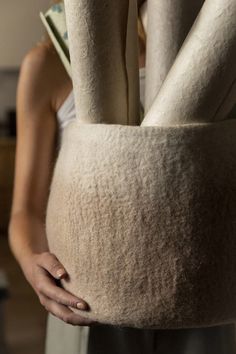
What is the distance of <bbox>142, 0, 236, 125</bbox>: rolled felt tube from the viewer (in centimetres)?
25

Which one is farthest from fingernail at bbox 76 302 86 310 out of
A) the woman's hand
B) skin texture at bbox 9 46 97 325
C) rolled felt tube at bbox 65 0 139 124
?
skin texture at bbox 9 46 97 325

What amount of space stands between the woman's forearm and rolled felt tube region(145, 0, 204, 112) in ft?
0.79

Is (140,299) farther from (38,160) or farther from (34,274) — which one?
(38,160)

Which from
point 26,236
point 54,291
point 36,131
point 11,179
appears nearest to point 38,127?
point 36,131

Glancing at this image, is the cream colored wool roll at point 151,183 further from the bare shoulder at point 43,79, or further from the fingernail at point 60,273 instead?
the bare shoulder at point 43,79

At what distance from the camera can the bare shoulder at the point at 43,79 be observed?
570 mm

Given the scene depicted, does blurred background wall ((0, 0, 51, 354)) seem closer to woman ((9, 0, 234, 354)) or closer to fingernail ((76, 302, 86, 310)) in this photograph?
woman ((9, 0, 234, 354))

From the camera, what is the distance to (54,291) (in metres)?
0.35

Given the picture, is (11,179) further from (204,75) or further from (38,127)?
(204,75)

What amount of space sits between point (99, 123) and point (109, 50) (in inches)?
1.6

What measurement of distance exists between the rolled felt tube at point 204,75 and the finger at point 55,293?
0.39ft

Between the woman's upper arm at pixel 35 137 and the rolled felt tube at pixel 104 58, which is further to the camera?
the woman's upper arm at pixel 35 137

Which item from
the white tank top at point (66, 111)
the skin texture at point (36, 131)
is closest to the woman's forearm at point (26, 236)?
the skin texture at point (36, 131)

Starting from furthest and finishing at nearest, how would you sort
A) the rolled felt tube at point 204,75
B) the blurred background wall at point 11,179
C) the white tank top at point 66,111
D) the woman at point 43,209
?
the blurred background wall at point 11,179, the white tank top at point 66,111, the woman at point 43,209, the rolled felt tube at point 204,75
